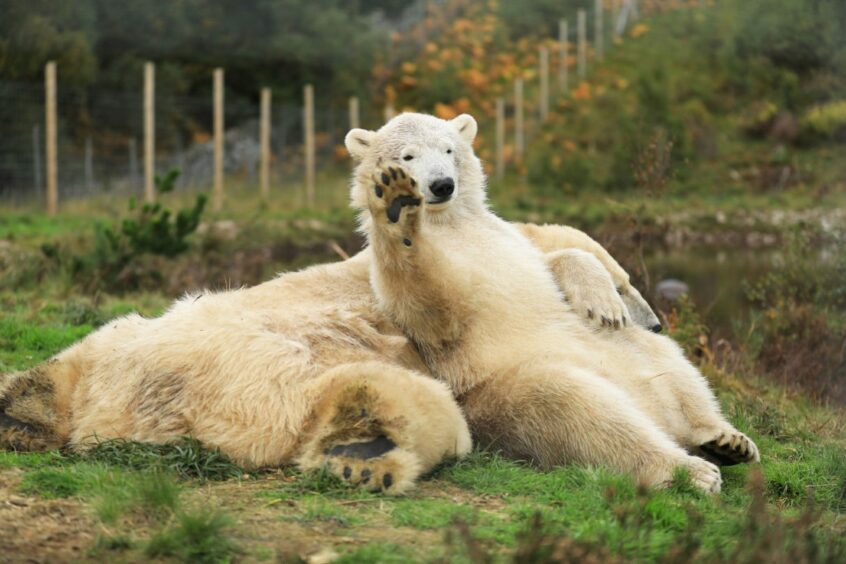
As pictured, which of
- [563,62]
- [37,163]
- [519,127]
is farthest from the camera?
[563,62]

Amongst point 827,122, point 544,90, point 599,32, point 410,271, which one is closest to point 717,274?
point 410,271

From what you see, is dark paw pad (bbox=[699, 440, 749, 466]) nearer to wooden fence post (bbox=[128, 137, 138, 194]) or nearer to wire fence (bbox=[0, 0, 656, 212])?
wire fence (bbox=[0, 0, 656, 212])

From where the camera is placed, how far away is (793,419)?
283 inches

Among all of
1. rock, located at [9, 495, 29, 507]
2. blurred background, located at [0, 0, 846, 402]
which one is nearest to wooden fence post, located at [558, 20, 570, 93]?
blurred background, located at [0, 0, 846, 402]

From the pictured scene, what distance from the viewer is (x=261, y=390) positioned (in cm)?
464

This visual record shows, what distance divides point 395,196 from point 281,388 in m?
0.98

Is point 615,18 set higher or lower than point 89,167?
higher

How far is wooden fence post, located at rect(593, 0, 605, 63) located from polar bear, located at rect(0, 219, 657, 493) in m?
33.5

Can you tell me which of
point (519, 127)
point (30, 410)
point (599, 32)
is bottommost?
point (519, 127)

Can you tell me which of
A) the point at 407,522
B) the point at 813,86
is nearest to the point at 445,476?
the point at 407,522

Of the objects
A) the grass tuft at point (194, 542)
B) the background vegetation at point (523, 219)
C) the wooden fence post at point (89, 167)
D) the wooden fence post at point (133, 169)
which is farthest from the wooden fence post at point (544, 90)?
the grass tuft at point (194, 542)

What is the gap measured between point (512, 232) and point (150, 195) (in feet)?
52.0

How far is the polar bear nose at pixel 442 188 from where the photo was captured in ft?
18.4

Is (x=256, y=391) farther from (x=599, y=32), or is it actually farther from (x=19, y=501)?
(x=599, y=32)
